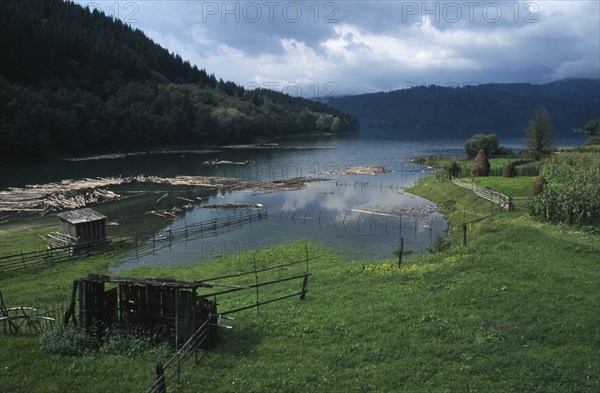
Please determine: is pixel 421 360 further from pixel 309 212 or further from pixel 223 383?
pixel 309 212

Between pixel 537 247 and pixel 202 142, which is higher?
pixel 202 142

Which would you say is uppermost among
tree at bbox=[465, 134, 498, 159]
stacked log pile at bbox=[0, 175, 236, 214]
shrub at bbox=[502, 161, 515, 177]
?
tree at bbox=[465, 134, 498, 159]

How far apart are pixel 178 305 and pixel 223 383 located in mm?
4091

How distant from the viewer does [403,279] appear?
1008 inches

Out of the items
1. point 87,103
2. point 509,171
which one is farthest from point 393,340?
point 87,103

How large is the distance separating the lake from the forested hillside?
892cm

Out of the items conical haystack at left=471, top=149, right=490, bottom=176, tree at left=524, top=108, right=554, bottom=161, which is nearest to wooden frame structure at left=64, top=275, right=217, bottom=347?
conical haystack at left=471, top=149, right=490, bottom=176

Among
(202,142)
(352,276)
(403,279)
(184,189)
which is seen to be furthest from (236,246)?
(202,142)

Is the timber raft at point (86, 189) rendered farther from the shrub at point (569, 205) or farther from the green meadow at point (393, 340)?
the shrub at point (569, 205)

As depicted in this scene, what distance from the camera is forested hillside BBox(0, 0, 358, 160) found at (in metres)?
97.2

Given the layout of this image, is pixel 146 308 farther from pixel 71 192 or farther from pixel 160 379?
pixel 71 192

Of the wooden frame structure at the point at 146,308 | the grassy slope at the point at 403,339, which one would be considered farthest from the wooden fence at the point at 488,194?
the wooden frame structure at the point at 146,308

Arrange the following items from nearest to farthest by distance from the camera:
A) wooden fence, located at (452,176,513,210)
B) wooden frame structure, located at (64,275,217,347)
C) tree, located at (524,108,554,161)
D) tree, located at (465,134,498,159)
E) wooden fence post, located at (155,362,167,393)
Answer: wooden fence post, located at (155,362,167,393) < wooden frame structure, located at (64,275,217,347) < wooden fence, located at (452,176,513,210) < tree, located at (524,108,554,161) < tree, located at (465,134,498,159)

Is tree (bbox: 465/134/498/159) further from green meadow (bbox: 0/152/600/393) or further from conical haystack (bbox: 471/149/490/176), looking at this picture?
green meadow (bbox: 0/152/600/393)
